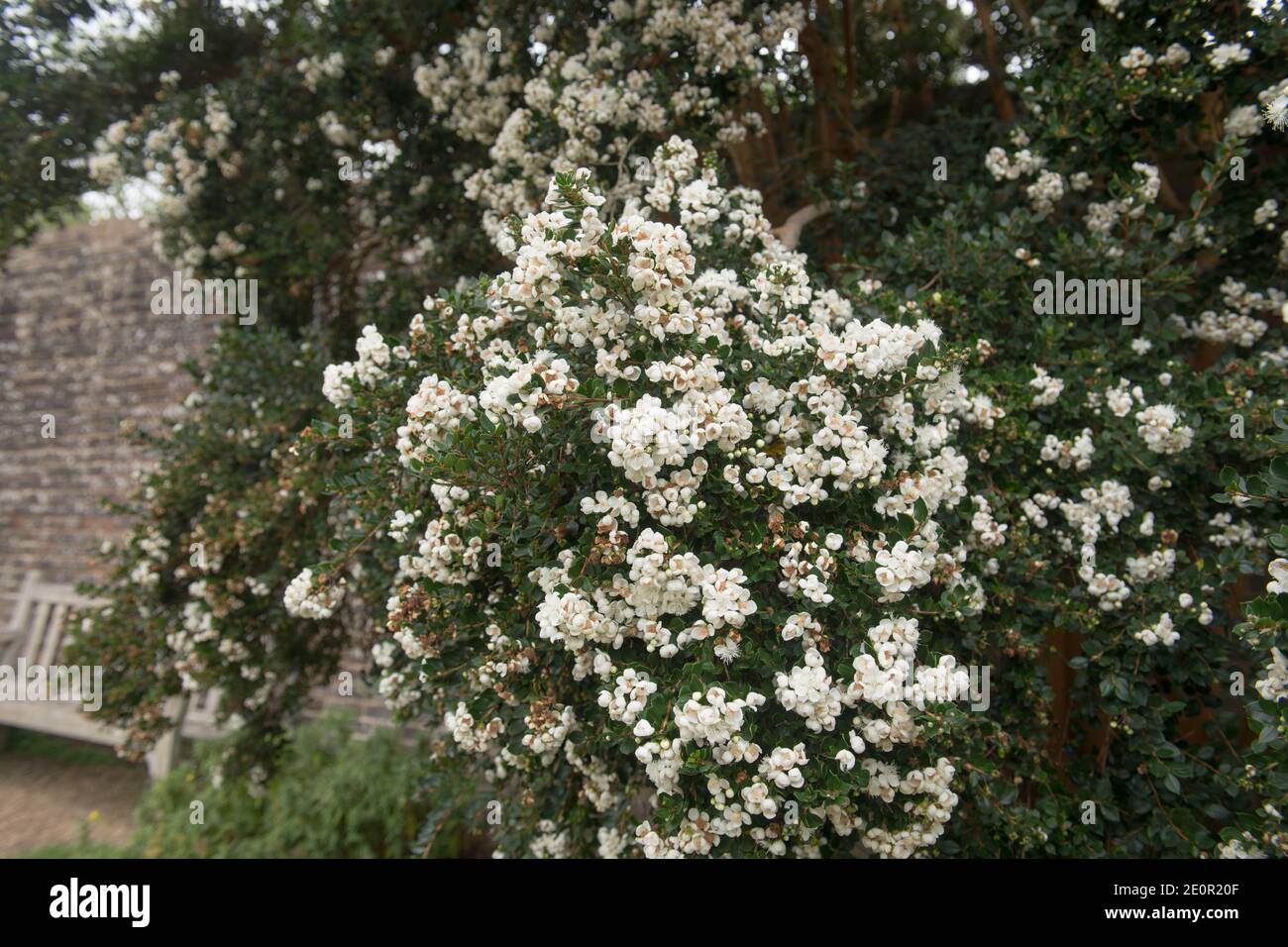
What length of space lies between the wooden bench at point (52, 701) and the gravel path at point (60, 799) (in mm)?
224

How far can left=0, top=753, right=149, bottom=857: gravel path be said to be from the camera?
4.93m

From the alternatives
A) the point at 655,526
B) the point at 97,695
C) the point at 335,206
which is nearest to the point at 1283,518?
the point at 655,526

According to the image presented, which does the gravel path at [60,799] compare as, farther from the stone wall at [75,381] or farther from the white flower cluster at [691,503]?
the white flower cluster at [691,503]

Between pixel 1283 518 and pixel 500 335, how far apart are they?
7.65 feet

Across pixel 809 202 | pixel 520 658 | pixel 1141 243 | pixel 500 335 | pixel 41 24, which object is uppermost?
pixel 41 24

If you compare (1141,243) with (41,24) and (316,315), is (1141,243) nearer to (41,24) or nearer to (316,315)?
(316,315)

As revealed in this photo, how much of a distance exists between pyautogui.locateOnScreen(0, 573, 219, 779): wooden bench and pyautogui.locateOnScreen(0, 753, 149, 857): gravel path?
0.74 feet

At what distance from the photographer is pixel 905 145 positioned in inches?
144

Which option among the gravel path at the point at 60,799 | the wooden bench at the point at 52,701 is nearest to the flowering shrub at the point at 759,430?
the wooden bench at the point at 52,701

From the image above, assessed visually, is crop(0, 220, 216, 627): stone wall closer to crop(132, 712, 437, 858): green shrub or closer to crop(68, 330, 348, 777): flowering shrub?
crop(132, 712, 437, 858): green shrub

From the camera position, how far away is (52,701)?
5.39 m

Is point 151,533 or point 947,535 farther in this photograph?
point 151,533

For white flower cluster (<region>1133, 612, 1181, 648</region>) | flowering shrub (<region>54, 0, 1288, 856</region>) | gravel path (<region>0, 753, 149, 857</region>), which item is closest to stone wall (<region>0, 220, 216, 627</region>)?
gravel path (<region>0, 753, 149, 857</region>)

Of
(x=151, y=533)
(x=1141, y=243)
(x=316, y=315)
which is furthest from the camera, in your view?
(x=316, y=315)
